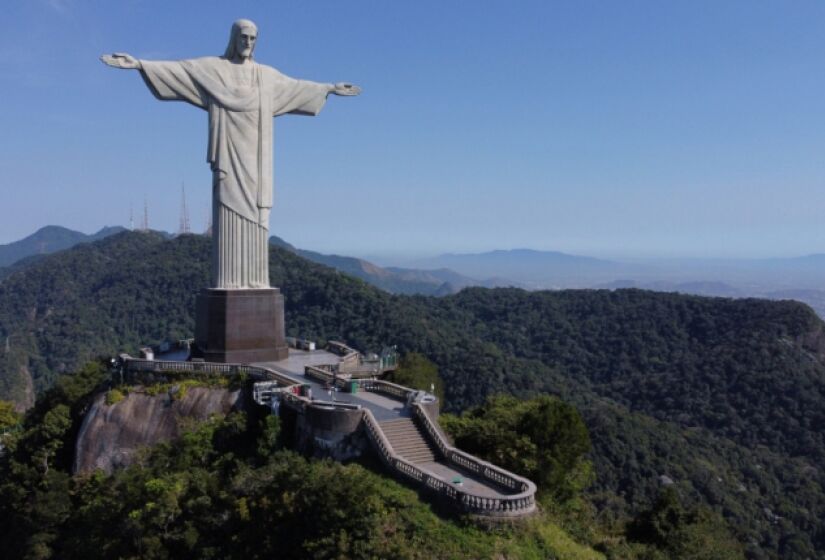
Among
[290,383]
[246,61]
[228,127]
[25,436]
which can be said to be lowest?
[25,436]

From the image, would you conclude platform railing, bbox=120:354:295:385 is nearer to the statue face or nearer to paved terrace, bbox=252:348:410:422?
paved terrace, bbox=252:348:410:422

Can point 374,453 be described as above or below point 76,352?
above

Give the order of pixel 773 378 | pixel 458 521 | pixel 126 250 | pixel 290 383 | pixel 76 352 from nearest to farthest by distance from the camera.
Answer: pixel 458 521, pixel 290 383, pixel 773 378, pixel 76 352, pixel 126 250

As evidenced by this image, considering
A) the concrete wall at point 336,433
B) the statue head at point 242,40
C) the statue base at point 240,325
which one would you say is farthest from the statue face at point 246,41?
the concrete wall at point 336,433

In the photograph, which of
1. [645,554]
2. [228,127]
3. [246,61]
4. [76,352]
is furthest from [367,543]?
[76,352]

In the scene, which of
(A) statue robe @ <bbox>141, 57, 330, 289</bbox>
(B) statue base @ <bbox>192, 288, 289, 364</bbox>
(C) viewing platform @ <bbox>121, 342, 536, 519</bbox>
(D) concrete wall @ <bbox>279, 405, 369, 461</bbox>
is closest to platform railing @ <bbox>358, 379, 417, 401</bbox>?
(C) viewing platform @ <bbox>121, 342, 536, 519</bbox>

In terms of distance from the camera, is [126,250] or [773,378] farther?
[126,250]

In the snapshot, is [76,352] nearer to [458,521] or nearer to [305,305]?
[305,305]

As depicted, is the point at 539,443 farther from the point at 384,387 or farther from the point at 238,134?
the point at 238,134

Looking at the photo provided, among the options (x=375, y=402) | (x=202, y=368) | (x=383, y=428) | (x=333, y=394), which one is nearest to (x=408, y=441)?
(x=383, y=428)
